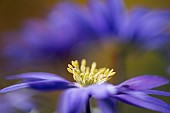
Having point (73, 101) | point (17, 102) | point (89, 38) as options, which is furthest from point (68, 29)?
point (73, 101)

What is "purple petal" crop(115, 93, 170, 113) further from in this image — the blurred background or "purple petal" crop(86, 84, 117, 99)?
the blurred background

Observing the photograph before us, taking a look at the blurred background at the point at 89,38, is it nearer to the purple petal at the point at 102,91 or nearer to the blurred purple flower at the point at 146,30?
the blurred purple flower at the point at 146,30

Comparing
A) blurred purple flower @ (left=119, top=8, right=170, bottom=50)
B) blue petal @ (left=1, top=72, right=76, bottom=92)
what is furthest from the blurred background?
blue petal @ (left=1, top=72, right=76, bottom=92)

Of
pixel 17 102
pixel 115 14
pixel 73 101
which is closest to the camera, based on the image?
pixel 73 101

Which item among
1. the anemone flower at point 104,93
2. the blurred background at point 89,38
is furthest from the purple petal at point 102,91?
the blurred background at point 89,38

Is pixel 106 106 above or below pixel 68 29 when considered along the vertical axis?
below

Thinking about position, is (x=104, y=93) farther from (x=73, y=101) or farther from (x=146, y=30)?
(x=146, y=30)
